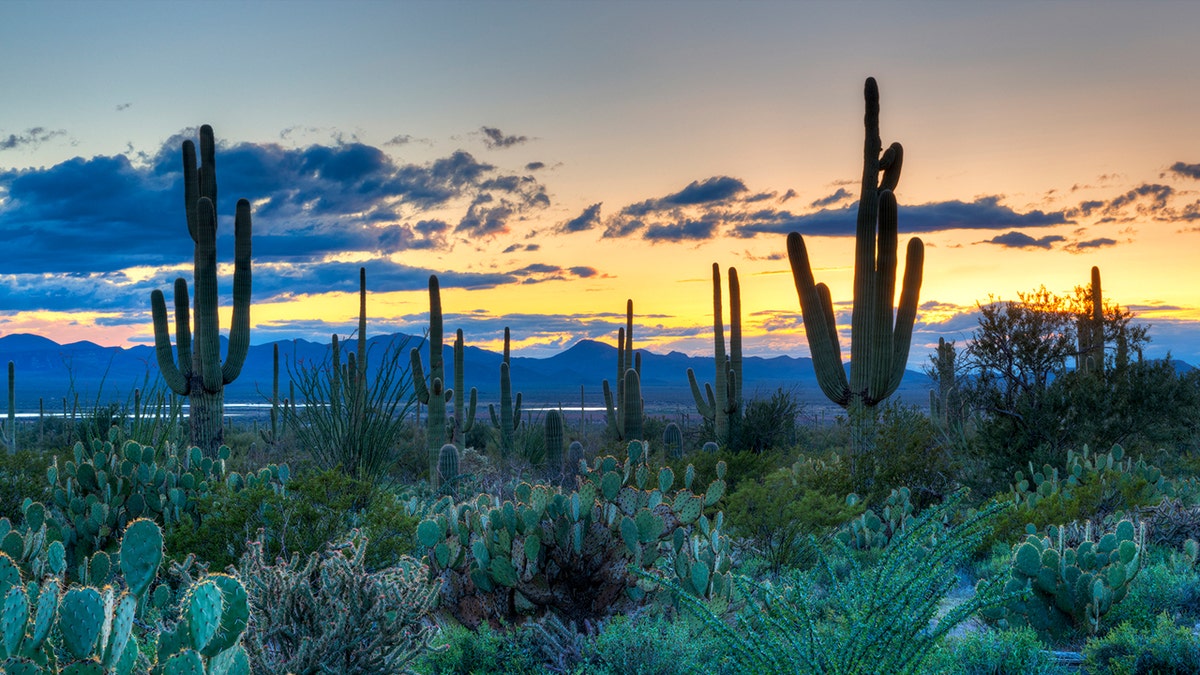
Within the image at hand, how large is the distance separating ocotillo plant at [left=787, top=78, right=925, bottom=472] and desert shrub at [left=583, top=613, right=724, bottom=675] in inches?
317

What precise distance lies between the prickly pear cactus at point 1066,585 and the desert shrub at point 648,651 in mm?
2415

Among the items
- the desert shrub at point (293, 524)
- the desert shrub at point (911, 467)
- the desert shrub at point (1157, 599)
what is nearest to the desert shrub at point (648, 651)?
the desert shrub at point (293, 524)

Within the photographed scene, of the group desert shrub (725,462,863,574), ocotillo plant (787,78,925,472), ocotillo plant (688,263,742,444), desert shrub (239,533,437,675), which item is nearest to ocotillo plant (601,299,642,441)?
ocotillo plant (688,263,742,444)

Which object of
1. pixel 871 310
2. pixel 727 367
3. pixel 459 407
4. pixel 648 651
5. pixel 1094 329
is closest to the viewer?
pixel 648 651

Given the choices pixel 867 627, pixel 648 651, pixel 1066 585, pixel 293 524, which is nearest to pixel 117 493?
pixel 293 524

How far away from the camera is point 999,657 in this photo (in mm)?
5383

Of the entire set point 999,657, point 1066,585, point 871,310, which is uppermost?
point 871,310

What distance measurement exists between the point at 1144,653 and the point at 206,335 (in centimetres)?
1342

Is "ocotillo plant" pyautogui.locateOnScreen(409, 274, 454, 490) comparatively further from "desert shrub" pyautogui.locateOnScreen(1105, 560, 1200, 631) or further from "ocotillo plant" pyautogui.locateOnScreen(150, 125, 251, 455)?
"desert shrub" pyautogui.locateOnScreen(1105, 560, 1200, 631)

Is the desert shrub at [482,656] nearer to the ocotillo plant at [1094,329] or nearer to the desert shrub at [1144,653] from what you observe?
the desert shrub at [1144,653]

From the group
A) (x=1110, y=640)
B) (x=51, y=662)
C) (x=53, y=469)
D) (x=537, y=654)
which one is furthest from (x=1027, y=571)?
(x=53, y=469)

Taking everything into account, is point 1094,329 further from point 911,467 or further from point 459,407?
point 459,407

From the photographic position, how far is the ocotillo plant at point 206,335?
1485 cm

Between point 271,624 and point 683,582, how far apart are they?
274 centimetres
